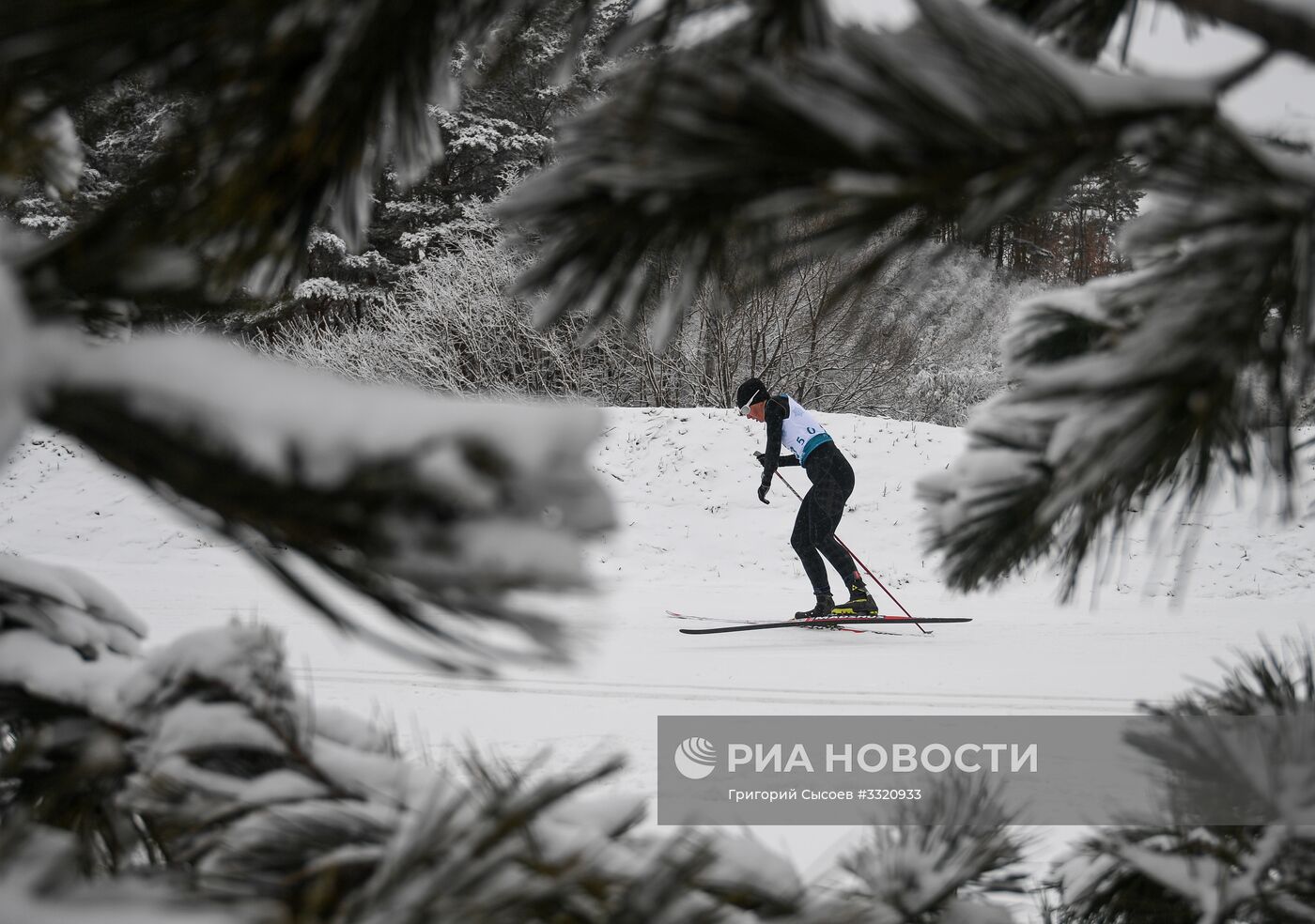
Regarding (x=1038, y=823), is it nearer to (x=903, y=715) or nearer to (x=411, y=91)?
(x=903, y=715)

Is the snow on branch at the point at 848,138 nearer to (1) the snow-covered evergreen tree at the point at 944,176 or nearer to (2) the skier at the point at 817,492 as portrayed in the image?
(1) the snow-covered evergreen tree at the point at 944,176

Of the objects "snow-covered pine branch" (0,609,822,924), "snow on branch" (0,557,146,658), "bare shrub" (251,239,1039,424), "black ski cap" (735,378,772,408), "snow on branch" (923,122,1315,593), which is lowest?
"snow-covered pine branch" (0,609,822,924)

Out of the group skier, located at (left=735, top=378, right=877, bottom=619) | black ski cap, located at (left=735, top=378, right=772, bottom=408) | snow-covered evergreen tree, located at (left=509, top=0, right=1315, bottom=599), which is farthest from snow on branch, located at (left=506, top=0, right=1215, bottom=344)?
black ski cap, located at (left=735, top=378, right=772, bottom=408)

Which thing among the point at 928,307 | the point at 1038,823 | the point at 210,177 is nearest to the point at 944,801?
the point at 928,307

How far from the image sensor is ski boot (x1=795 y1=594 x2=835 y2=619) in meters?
7.78

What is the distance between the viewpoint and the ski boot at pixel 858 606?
309 inches

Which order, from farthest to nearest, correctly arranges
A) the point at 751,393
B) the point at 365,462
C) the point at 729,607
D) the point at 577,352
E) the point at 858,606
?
1. the point at 577,352
2. the point at 729,607
3. the point at 751,393
4. the point at 858,606
5. the point at 365,462

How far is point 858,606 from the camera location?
25.8ft

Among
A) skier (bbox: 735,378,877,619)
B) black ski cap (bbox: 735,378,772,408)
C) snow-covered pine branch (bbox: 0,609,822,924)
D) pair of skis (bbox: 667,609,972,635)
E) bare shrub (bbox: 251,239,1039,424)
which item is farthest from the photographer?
bare shrub (bbox: 251,239,1039,424)

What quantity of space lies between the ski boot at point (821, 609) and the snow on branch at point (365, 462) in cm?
746

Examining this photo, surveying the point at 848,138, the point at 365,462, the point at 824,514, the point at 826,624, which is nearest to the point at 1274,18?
the point at 848,138

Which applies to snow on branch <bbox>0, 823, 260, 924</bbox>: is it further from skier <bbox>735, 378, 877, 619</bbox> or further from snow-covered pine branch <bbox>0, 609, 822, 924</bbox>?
skier <bbox>735, 378, 877, 619</bbox>

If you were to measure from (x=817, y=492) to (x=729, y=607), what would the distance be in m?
1.84

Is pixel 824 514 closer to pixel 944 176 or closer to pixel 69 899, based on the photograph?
pixel 944 176
